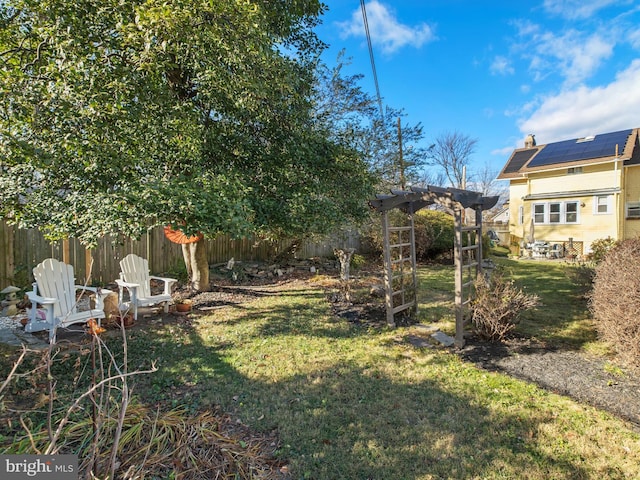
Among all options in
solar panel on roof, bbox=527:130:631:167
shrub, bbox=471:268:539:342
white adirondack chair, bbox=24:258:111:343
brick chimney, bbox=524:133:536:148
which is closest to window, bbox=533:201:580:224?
solar panel on roof, bbox=527:130:631:167

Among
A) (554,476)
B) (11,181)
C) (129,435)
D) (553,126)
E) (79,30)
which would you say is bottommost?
(554,476)

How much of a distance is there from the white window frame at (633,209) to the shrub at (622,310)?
45.0ft

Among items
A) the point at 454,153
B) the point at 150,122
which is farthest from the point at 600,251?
the point at 454,153

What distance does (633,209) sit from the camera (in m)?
14.3

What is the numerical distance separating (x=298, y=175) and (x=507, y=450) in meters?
4.54

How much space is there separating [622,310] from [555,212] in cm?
1504

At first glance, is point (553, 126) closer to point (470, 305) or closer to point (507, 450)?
point (470, 305)

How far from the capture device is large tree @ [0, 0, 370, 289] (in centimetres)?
349

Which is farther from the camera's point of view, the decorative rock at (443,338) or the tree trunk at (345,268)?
the tree trunk at (345,268)

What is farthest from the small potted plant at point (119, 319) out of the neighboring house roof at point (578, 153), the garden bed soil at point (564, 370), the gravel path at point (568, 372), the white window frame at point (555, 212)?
the neighboring house roof at point (578, 153)

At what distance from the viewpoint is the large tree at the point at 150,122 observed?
11.5 ft

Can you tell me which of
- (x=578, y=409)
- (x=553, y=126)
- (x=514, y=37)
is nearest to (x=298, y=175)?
(x=578, y=409)

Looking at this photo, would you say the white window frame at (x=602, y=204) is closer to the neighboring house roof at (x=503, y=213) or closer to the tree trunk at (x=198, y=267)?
the tree trunk at (x=198, y=267)

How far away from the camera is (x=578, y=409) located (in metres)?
2.88
